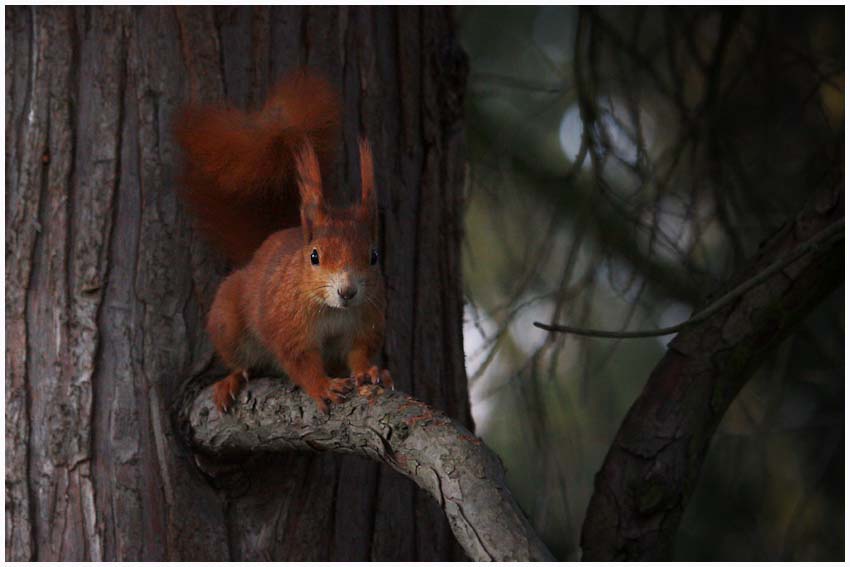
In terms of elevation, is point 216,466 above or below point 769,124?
below

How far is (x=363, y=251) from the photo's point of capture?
1249 mm

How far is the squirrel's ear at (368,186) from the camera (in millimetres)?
1227

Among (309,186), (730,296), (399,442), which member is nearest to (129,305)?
(309,186)

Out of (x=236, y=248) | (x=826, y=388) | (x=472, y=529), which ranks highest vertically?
(x=236, y=248)

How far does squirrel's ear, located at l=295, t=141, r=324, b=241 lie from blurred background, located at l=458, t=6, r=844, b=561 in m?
0.50

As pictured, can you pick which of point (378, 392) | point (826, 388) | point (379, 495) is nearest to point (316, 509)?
point (379, 495)

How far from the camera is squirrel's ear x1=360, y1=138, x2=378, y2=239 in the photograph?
1.23m

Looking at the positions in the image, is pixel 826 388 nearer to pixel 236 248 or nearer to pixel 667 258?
pixel 667 258

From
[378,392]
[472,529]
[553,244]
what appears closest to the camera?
[472,529]

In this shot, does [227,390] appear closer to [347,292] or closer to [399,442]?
[347,292]

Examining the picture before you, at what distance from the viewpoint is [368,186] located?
1.25 meters

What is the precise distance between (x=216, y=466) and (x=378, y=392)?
0.34m

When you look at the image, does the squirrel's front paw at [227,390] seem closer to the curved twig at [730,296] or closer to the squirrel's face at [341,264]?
the squirrel's face at [341,264]

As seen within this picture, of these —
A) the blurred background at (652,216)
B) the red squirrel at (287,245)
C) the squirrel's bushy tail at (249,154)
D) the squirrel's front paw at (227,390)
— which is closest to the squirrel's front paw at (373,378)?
the red squirrel at (287,245)
